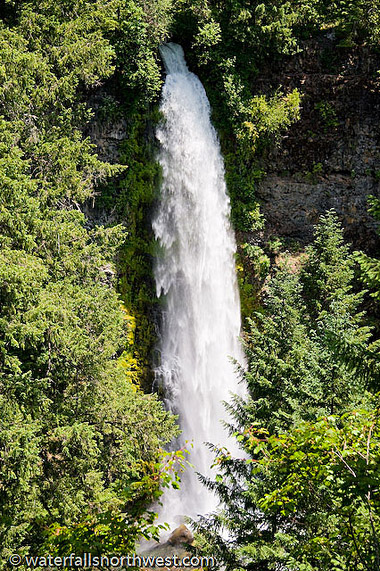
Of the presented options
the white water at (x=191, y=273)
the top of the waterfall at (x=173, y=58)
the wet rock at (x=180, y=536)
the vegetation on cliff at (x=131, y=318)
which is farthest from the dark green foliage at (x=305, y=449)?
the top of the waterfall at (x=173, y=58)

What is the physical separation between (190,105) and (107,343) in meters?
7.19

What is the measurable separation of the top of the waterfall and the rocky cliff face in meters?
2.54

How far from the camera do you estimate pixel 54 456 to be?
8617 millimetres

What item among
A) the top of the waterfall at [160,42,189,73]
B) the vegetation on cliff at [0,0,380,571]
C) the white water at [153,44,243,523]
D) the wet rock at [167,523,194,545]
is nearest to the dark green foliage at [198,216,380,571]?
the vegetation on cliff at [0,0,380,571]

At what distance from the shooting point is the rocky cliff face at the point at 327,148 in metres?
15.1

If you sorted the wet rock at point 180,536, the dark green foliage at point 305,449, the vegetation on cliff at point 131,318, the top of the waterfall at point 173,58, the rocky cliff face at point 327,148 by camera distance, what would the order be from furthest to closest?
the rocky cliff face at point 327,148 < the top of the waterfall at point 173,58 < the wet rock at point 180,536 < the vegetation on cliff at point 131,318 < the dark green foliage at point 305,449

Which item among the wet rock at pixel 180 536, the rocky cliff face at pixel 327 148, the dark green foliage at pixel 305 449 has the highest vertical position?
the rocky cliff face at pixel 327 148

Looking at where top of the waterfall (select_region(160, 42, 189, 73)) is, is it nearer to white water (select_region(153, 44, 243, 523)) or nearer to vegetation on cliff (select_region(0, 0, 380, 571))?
white water (select_region(153, 44, 243, 523))

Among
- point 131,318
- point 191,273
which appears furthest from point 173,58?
point 131,318

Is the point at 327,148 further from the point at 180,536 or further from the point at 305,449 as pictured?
the point at 305,449

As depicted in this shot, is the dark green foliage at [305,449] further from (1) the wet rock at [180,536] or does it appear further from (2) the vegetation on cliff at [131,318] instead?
A: (1) the wet rock at [180,536]

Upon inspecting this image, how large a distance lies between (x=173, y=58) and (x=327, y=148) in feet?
16.9

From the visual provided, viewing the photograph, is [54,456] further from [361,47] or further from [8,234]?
[361,47]

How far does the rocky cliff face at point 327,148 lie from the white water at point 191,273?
248cm
